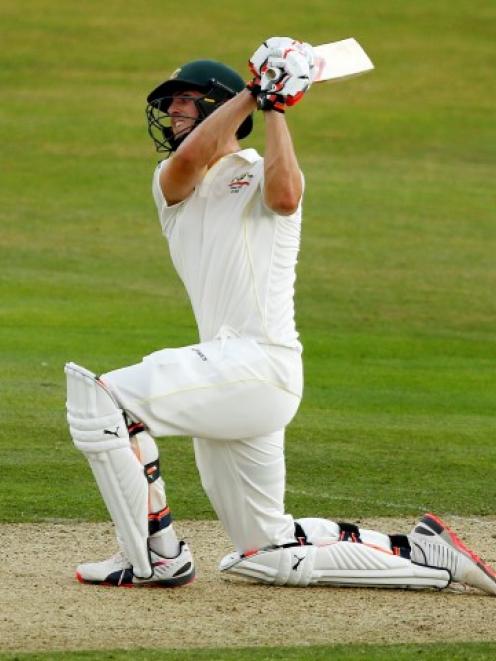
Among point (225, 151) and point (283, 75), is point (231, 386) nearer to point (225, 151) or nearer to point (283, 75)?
point (225, 151)

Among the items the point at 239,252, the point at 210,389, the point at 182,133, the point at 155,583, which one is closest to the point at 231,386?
the point at 210,389

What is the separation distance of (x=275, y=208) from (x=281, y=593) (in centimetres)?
151

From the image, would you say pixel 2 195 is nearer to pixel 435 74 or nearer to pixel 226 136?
pixel 435 74

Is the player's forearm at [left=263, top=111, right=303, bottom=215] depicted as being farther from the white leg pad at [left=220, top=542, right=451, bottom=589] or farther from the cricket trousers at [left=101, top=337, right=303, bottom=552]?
the white leg pad at [left=220, top=542, right=451, bottom=589]

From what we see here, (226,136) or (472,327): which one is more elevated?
(226,136)

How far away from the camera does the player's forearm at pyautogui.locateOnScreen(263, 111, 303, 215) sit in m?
5.88

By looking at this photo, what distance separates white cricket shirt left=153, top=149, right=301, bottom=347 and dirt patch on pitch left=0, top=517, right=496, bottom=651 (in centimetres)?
101

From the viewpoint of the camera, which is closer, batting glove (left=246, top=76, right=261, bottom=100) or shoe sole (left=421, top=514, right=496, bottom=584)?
batting glove (left=246, top=76, right=261, bottom=100)

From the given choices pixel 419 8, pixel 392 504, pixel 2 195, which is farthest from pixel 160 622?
pixel 419 8

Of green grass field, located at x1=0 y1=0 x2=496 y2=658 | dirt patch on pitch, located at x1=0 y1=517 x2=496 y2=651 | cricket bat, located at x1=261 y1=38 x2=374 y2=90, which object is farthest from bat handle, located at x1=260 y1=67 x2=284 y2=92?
green grass field, located at x1=0 y1=0 x2=496 y2=658

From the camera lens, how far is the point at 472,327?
16.1m

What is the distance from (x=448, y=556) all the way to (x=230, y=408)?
110cm

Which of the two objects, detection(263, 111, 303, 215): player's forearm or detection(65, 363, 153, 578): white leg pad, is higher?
detection(263, 111, 303, 215): player's forearm

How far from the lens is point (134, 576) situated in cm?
629
